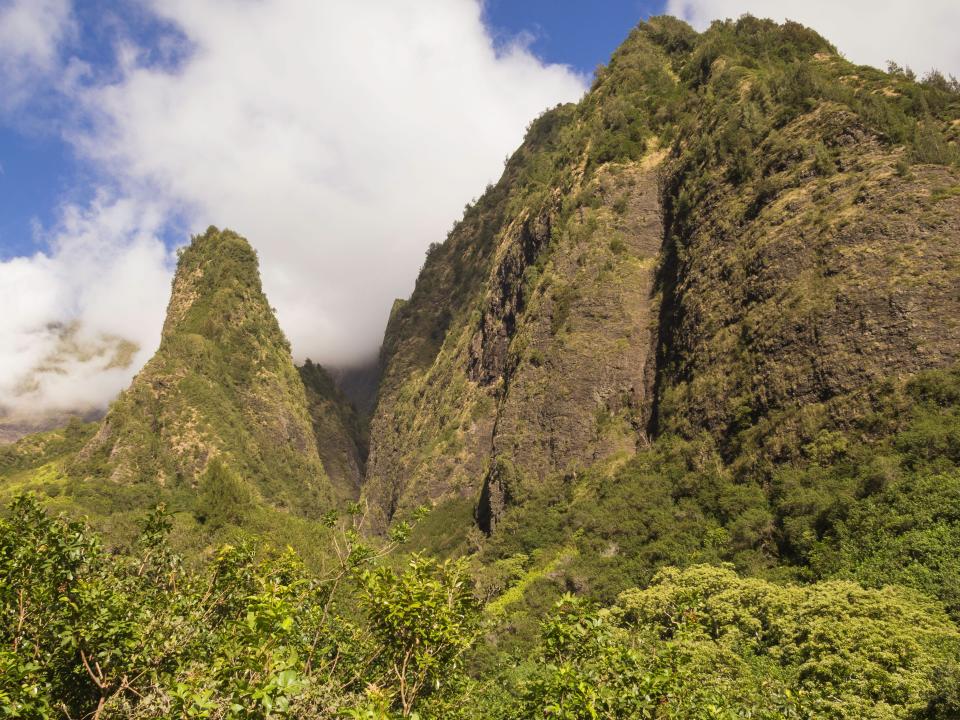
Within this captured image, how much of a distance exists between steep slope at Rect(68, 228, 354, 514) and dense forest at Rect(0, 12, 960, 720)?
2.82 feet

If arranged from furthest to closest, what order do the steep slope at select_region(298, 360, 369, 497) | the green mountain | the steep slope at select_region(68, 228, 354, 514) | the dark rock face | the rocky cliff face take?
the steep slope at select_region(298, 360, 369, 497) < the steep slope at select_region(68, 228, 354, 514) < the green mountain < the rocky cliff face < the dark rock face

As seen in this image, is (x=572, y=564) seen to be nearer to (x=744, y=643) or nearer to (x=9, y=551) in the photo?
(x=744, y=643)

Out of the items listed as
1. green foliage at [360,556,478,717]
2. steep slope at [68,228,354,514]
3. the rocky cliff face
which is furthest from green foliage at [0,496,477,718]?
steep slope at [68,228,354,514]

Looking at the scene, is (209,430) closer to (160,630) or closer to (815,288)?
(815,288)

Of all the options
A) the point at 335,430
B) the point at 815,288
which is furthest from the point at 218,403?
the point at 815,288

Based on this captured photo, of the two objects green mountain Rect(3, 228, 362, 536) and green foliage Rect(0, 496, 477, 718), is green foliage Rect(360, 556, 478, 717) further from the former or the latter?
green mountain Rect(3, 228, 362, 536)

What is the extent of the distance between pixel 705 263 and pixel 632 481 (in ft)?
76.2

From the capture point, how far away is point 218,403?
361ft

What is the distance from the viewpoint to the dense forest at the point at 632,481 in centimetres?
823

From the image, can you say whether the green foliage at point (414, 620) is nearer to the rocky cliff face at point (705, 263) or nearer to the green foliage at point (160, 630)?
the green foliage at point (160, 630)

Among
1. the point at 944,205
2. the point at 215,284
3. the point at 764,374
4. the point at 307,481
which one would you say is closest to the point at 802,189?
the point at 944,205

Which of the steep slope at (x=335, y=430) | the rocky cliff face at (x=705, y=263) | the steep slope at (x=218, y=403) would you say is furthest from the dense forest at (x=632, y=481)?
the steep slope at (x=335, y=430)

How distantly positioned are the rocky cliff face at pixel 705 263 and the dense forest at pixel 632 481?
0.33 m

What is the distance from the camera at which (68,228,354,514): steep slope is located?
313 ft
